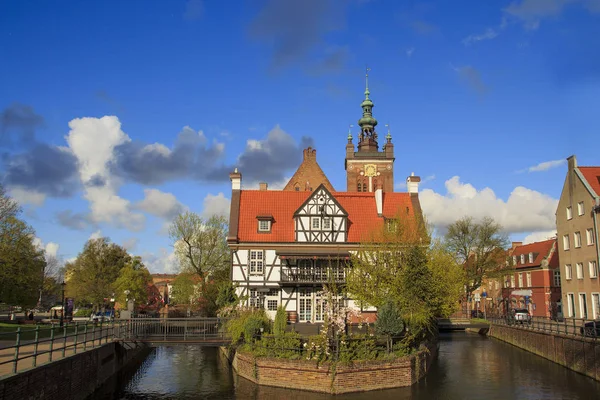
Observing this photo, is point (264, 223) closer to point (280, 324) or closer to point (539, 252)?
point (280, 324)

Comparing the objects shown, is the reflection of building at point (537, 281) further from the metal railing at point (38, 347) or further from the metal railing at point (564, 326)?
the metal railing at point (38, 347)

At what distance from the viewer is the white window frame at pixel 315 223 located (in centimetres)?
3959

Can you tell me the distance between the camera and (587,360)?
24.5 metres

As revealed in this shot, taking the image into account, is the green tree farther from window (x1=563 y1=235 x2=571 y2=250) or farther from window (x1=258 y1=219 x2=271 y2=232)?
window (x1=563 y1=235 x2=571 y2=250)

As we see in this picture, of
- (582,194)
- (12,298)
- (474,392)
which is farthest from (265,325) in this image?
(582,194)

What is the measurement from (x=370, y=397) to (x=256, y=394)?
14.4 feet

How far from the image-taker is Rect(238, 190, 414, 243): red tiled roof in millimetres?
39688

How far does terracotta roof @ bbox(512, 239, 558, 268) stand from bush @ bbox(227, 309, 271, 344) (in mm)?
39831

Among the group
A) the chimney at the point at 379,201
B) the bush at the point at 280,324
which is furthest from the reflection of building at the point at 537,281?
the bush at the point at 280,324

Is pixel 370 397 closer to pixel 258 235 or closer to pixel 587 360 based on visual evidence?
pixel 587 360

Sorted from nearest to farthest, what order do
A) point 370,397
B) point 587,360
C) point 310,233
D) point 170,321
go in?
point 370,397 < point 587,360 < point 170,321 < point 310,233

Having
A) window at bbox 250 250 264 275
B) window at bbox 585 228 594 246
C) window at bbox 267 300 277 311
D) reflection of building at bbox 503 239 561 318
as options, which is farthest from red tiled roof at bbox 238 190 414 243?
reflection of building at bbox 503 239 561 318

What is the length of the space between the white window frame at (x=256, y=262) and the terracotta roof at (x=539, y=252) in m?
32.9

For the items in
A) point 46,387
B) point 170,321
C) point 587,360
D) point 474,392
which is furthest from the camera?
point 170,321
